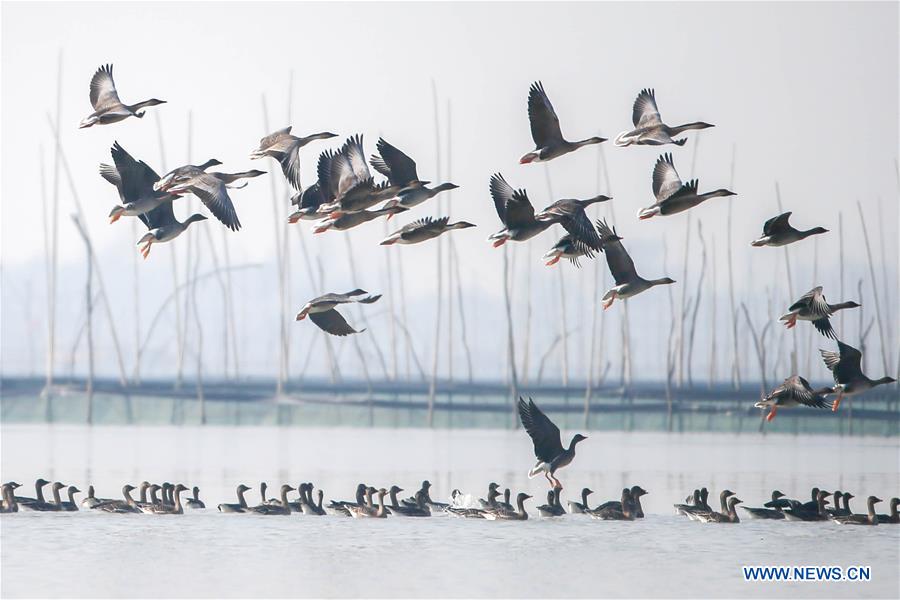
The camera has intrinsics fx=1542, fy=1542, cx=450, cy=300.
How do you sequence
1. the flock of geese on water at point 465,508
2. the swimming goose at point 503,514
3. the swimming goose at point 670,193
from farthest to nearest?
the flock of geese on water at point 465,508 → the swimming goose at point 503,514 → the swimming goose at point 670,193

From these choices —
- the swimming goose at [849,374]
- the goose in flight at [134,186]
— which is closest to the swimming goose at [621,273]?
the swimming goose at [849,374]

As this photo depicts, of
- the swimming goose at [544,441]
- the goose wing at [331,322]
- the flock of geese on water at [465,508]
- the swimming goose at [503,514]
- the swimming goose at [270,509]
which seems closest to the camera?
the goose wing at [331,322]

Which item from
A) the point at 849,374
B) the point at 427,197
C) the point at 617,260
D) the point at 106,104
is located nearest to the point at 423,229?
the point at 427,197

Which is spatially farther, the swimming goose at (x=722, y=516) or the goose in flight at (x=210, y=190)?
the swimming goose at (x=722, y=516)

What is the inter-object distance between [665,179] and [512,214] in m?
2.44

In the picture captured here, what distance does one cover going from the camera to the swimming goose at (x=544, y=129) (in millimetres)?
22797

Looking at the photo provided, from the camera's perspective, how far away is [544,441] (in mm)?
25844

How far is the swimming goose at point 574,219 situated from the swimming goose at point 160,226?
585cm

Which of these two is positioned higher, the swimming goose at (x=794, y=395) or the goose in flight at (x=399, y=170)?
the goose in flight at (x=399, y=170)

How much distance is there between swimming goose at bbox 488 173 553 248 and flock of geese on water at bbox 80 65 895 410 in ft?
0.05

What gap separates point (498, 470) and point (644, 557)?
16.8 m

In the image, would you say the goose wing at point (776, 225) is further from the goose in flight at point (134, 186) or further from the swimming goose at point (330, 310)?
the goose in flight at point (134, 186)

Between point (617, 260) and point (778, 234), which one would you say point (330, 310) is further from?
Result: point (778, 234)

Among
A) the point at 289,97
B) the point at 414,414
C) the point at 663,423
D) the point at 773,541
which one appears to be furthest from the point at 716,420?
the point at 773,541
